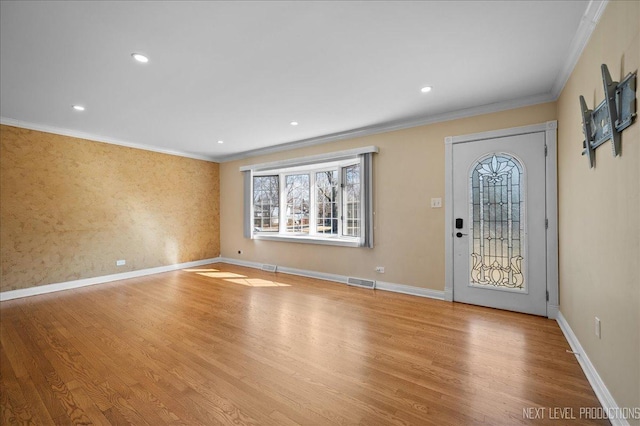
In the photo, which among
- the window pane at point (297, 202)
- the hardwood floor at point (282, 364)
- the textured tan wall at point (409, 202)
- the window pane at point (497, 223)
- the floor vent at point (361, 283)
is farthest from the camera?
the window pane at point (297, 202)

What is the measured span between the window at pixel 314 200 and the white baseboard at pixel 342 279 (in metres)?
0.61

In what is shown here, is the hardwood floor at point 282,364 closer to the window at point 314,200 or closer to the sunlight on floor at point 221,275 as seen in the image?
the sunlight on floor at point 221,275

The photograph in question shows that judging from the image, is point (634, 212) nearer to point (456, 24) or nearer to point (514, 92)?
point (456, 24)

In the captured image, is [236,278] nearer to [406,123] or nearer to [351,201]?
[351,201]

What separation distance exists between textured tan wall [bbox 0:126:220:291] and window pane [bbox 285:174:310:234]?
2177 mm

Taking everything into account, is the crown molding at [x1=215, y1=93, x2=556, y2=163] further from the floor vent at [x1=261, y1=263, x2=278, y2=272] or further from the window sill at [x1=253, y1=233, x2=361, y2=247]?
the floor vent at [x1=261, y1=263, x2=278, y2=272]

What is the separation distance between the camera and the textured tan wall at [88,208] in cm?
397

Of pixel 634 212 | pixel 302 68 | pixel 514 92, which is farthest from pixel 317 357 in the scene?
pixel 514 92

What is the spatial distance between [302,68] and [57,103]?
3.17m

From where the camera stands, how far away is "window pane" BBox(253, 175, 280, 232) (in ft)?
20.0

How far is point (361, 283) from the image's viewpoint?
4516mm

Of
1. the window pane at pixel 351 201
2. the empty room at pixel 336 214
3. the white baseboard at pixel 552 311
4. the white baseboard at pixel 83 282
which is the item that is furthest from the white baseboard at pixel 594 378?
the white baseboard at pixel 83 282

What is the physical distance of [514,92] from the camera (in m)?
3.13

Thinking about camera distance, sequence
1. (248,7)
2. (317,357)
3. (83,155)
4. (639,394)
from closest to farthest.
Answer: (639,394) → (248,7) → (317,357) → (83,155)
